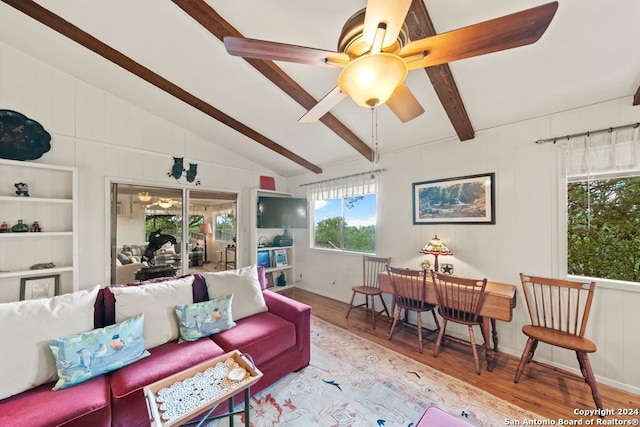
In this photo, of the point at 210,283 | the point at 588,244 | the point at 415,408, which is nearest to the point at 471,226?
the point at 588,244

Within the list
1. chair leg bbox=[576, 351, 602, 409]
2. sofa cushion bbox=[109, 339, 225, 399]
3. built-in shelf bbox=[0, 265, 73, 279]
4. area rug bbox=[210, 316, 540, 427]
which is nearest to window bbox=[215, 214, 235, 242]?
built-in shelf bbox=[0, 265, 73, 279]

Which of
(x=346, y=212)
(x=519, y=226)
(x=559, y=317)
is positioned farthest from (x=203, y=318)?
(x=519, y=226)

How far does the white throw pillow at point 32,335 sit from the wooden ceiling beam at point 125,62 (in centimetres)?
227

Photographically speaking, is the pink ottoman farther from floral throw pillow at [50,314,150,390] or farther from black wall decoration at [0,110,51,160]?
black wall decoration at [0,110,51,160]

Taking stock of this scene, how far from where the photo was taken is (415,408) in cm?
176

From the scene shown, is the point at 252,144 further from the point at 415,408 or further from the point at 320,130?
the point at 415,408

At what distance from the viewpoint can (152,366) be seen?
155 centimetres

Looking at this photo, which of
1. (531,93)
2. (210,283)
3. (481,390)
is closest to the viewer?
(481,390)

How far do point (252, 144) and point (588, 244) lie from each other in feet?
13.6

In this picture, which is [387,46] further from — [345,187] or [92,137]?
[92,137]

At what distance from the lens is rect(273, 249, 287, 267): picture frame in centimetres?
470

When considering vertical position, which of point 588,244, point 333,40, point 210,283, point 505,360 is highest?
point 333,40

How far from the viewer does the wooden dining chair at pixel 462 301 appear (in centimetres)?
215

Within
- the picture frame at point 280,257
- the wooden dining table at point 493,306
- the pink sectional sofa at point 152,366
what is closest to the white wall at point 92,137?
the pink sectional sofa at point 152,366
